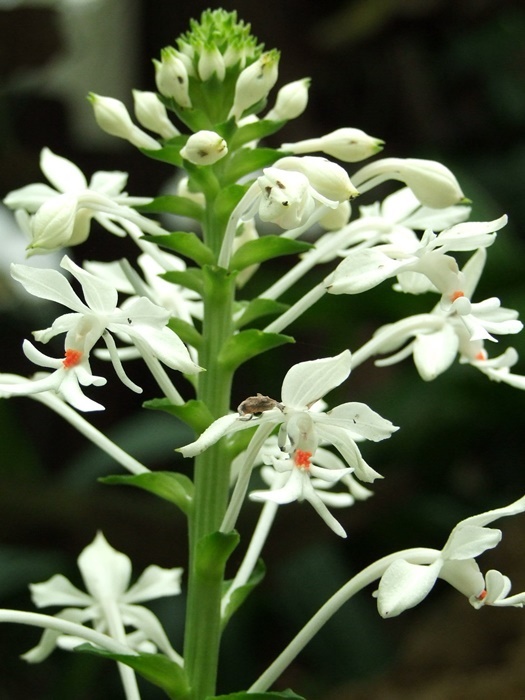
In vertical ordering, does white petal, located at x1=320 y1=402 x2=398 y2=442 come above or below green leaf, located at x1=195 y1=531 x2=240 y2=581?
above

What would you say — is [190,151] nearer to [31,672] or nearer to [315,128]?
[31,672]

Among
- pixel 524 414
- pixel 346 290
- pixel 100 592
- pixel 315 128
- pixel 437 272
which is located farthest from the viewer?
pixel 315 128

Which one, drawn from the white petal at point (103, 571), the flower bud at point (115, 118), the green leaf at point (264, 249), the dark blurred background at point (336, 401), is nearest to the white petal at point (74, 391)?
the green leaf at point (264, 249)

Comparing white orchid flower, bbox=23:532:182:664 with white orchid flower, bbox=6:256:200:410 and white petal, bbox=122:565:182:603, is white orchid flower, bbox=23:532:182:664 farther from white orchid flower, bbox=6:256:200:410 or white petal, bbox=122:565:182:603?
white orchid flower, bbox=6:256:200:410

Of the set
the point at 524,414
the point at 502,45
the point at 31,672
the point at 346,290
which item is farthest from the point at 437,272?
the point at 502,45

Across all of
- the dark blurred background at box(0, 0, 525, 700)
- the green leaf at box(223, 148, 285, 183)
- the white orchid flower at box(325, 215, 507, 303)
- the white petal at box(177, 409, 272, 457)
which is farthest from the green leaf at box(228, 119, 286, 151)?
the dark blurred background at box(0, 0, 525, 700)

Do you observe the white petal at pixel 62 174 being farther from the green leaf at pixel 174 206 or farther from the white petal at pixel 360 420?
the white petal at pixel 360 420

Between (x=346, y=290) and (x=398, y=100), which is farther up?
(x=398, y=100)
